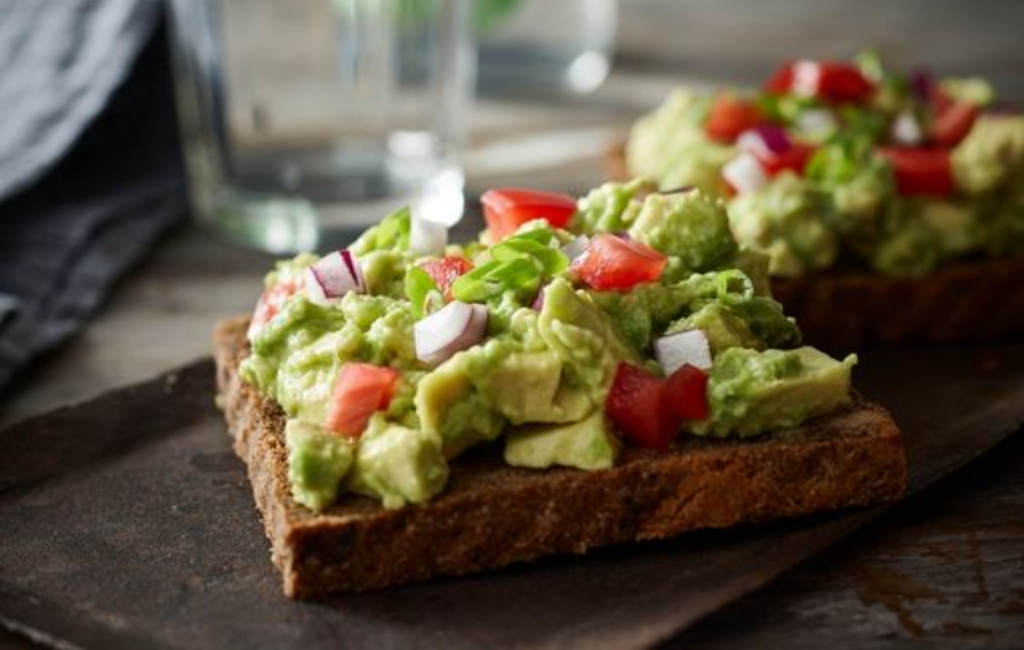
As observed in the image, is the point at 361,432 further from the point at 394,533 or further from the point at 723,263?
the point at 723,263

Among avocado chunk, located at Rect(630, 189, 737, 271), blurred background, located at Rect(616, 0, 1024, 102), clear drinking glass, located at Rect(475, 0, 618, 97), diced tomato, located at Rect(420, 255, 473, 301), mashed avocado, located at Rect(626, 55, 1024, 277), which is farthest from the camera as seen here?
blurred background, located at Rect(616, 0, 1024, 102)

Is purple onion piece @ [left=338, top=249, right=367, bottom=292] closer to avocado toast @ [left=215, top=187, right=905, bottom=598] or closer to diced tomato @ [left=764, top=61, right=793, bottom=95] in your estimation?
avocado toast @ [left=215, top=187, right=905, bottom=598]

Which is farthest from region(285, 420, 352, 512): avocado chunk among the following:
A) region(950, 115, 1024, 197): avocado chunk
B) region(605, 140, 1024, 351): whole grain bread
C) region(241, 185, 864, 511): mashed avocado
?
region(950, 115, 1024, 197): avocado chunk

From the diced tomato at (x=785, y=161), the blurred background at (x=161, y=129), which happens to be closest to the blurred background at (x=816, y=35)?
the blurred background at (x=161, y=129)

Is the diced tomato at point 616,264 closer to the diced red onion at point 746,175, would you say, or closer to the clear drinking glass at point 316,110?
the diced red onion at point 746,175

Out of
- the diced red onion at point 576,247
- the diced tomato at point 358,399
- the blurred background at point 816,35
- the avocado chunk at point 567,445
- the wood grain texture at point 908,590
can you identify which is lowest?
the wood grain texture at point 908,590
